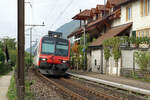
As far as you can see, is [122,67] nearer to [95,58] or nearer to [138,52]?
[138,52]

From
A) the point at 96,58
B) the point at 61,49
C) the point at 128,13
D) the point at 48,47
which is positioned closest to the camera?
the point at 48,47

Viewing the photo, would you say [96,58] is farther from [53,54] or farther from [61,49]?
[53,54]

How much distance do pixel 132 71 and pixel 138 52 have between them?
64.5 inches

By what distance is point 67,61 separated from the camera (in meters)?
20.3

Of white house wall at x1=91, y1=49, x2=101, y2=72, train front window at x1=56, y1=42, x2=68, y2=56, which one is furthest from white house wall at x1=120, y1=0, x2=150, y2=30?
train front window at x1=56, y1=42, x2=68, y2=56

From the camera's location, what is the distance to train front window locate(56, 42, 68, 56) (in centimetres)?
2027

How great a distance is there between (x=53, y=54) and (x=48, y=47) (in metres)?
0.72

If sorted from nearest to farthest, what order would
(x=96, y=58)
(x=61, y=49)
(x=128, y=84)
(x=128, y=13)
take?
(x=128, y=84) < (x=61, y=49) < (x=128, y=13) < (x=96, y=58)

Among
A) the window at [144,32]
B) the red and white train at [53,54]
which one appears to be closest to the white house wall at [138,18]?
the window at [144,32]

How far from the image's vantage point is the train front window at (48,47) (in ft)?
65.4

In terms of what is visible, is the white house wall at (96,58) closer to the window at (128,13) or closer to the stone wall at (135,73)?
the window at (128,13)

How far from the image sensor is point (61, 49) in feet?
67.2

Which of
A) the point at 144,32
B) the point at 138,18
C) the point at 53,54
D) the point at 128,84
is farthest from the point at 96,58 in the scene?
the point at 128,84

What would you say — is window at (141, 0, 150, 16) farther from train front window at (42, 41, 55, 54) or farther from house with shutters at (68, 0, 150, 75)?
train front window at (42, 41, 55, 54)
